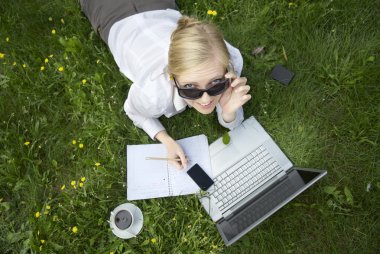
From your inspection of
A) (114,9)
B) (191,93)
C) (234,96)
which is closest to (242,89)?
(234,96)

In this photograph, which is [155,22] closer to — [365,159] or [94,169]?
[94,169]

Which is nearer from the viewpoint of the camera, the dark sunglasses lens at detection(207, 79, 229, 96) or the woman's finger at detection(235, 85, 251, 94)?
the dark sunglasses lens at detection(207, 79, 229, 96)

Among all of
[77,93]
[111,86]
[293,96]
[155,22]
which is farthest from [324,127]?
[77,93]

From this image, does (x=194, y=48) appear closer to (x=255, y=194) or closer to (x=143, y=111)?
(x=143, y=111)

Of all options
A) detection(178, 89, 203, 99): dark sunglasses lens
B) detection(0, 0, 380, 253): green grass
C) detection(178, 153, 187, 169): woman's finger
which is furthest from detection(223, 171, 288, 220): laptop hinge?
detection(178, 89, 203, 99): dark sunglasses lens

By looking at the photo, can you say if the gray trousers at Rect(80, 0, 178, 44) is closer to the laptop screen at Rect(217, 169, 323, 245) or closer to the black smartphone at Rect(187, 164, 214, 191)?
the black smartphone at Rect(187, 164, 214, 191)

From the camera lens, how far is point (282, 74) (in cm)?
333

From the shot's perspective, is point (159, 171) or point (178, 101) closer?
point (178, 101)

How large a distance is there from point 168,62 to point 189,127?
974mm

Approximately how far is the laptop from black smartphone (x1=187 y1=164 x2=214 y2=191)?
1.7 inches

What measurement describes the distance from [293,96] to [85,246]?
90.5 inches

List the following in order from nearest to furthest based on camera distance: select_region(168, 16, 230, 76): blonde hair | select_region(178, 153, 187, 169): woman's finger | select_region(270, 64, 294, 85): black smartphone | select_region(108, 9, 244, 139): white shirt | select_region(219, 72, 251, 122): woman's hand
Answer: select_region(168, 16, 230, 76): blonde hair → select_region(219, 72, 251, 122): woman's hand → select_region(108, 9, 244, 139): white shirt → select_region(178, 153, 187, 169): woman's finger → select_region(270, 64, 294, 85): black smartphone

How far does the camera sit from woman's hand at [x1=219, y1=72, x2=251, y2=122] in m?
2.55

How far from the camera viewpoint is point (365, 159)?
3145mm
